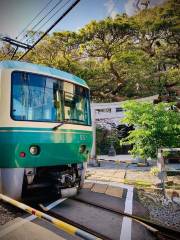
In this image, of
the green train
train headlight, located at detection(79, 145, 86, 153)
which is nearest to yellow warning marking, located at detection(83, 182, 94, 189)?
the green train

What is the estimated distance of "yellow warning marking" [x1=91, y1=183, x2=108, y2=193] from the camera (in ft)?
26.6

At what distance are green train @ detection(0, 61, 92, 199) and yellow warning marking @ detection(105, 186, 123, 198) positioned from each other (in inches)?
46.1

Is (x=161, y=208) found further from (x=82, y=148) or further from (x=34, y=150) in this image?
(x=34, y=150)

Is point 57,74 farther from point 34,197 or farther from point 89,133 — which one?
point 34,197

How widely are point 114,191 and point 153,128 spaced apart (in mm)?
2907

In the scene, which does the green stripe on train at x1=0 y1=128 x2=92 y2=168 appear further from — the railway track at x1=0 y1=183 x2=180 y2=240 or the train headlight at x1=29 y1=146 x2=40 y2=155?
the railway track at x1=0 y1=183 x2=180 y2=240

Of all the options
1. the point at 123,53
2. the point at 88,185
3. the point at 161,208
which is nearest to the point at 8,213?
the point at 88,185

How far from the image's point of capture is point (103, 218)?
567 cm

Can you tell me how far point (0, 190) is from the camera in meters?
5.88

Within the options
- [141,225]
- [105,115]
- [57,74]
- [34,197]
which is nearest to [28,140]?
[34,197]

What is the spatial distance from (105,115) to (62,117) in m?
12.0

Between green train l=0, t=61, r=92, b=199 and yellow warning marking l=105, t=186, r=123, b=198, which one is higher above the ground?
green train l=0, t=61, r=92, b=199

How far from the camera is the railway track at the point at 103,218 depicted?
4.80 m

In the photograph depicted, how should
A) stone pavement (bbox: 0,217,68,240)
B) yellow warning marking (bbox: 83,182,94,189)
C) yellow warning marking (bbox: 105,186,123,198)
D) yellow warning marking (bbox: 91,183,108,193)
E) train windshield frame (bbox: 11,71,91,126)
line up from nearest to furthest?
stone pavement (bbox: 0,217,68,240) → train windshield frame (bbox: 11,71,91,126) → yellow warning marking (bbox: 105,186,123,198) → yellow warning marking (bbox: 91,183,108,193) → yellow warning marking (bbox: 83,182,94,189)
